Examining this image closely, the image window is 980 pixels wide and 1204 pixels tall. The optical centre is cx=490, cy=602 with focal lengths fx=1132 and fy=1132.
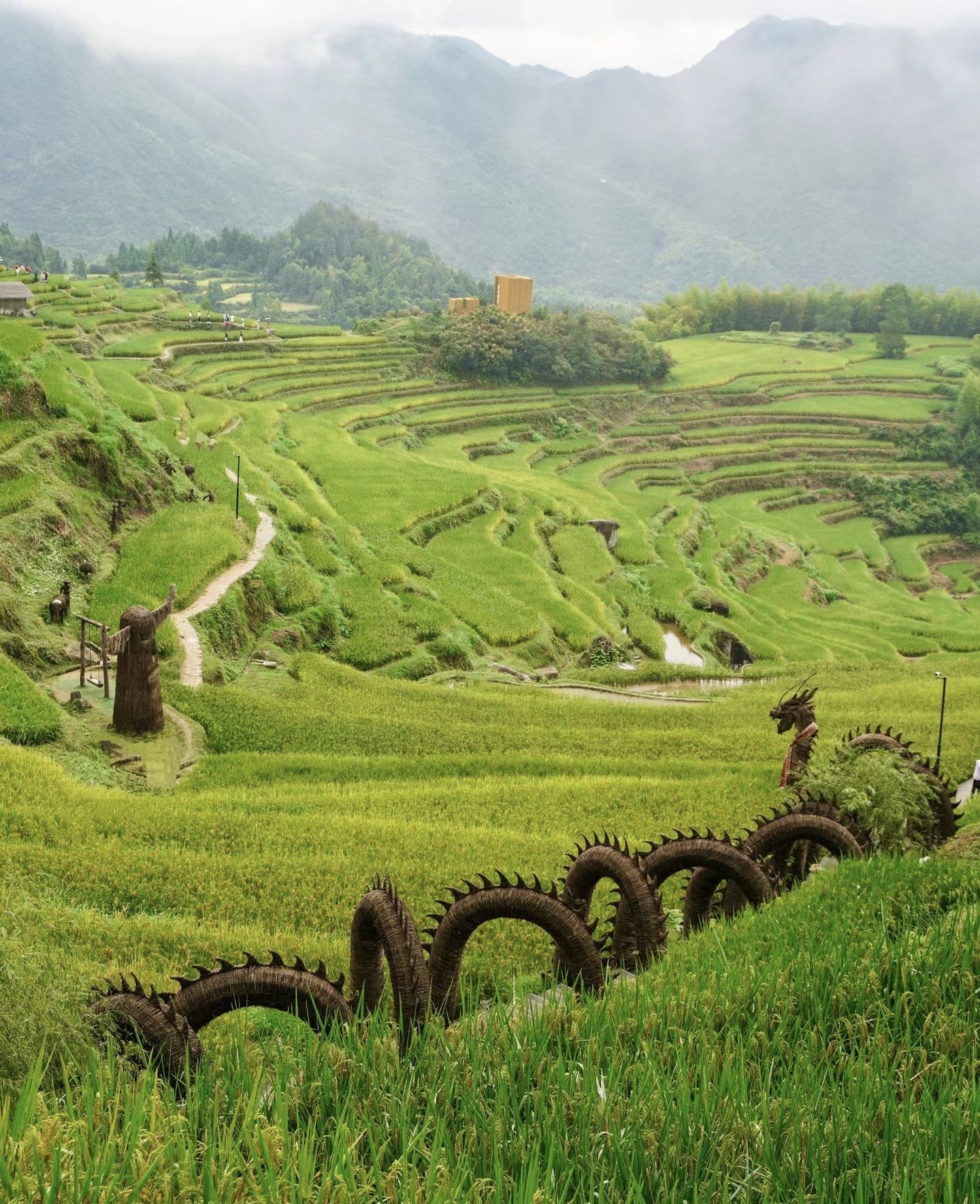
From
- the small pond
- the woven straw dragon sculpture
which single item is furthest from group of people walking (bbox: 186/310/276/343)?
the woven straw dragon sculpture

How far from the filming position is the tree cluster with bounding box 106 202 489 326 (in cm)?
12344

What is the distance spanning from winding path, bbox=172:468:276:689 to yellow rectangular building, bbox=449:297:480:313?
52204mm

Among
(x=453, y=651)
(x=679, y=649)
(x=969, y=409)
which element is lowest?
(x=679, y=649)

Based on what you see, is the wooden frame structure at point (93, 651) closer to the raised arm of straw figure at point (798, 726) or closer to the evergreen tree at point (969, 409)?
the raised arm of straw figure at point (798, 726)

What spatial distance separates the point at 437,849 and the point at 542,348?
58.9 m

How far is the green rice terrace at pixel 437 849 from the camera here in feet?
11.9

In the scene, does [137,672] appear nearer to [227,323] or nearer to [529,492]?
[529,492]

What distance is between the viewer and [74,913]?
27.0ft

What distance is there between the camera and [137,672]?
1349 cm

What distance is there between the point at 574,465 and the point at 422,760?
42.0m

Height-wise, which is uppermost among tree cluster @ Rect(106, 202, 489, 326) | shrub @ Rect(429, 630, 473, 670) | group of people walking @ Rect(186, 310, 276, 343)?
tree cluster @ Rect(106, 202, 489, 326)

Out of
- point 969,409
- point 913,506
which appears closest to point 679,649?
point 913,506

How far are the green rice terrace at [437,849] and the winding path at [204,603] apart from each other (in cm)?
8

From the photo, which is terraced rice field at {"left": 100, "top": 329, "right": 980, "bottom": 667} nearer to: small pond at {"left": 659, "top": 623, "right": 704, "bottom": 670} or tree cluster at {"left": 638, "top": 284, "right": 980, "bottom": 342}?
small pond at {"left": 659, "top": 623, "right": 704, "bottom": 670}
